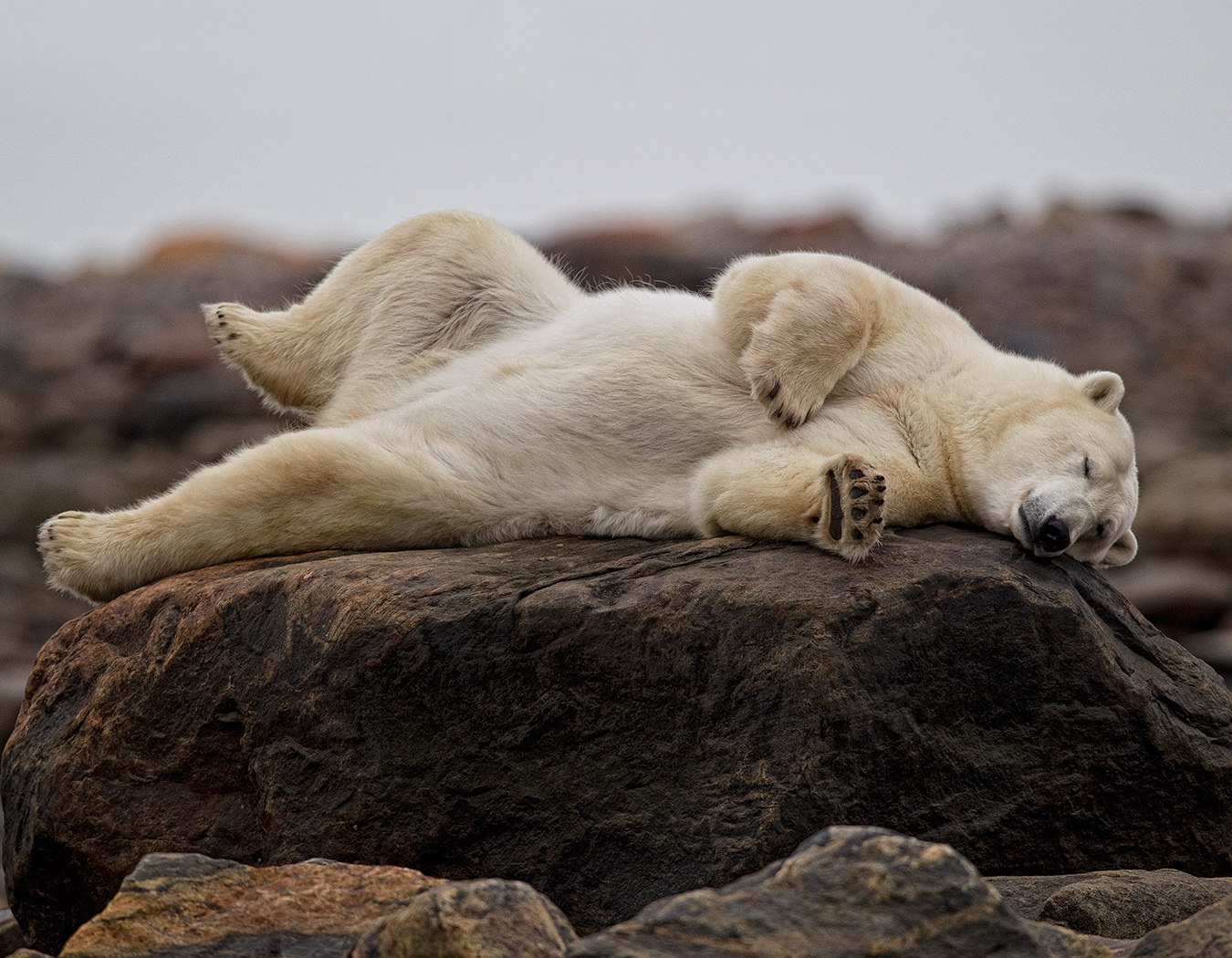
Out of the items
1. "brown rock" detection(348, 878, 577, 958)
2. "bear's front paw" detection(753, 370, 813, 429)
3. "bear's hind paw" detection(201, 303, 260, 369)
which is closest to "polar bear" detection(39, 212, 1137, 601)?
"bear's front paw" detection(753, 370, 813, 429)

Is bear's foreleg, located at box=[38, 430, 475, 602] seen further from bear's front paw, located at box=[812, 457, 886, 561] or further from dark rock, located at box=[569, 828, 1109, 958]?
dark rock, located at box=[569, 828, 1109, 958]

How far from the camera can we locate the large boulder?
4.79 meters

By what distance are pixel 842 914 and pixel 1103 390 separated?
3461 mm

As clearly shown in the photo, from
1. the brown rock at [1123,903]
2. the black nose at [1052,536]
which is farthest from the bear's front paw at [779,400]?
the brown rock at [1123,903]

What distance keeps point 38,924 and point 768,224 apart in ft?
94.0

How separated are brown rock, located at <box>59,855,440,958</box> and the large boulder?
0.77 meters

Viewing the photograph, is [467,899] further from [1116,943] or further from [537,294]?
[537,294]

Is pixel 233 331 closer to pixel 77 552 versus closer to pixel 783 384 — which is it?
pixel 77 552

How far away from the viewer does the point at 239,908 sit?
3955mm

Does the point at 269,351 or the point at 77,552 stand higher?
Result: the point at 269,351

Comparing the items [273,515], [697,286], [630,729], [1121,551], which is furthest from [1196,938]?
[697,286]

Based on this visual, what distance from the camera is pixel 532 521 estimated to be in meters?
5.84

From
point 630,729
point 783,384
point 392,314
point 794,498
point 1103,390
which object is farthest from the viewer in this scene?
point 392,314

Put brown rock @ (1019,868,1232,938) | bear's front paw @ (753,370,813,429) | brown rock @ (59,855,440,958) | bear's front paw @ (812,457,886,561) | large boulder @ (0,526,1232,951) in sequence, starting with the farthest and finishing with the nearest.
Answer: bear's front paw @ (753,370,813,429), bear's front paw @ (812,457,886,561), large boulder @ (0,526,1232,951), brown rock @ (1019,868,1232,938), brown rock @ (59,855,440,958)
